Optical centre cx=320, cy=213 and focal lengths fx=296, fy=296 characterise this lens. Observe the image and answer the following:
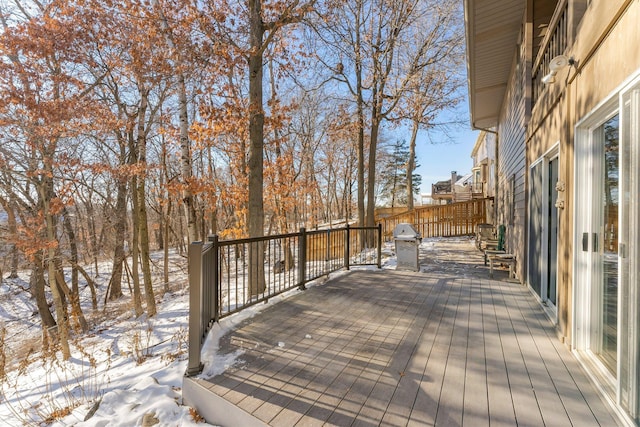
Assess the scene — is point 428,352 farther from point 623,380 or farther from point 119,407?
point 119,407

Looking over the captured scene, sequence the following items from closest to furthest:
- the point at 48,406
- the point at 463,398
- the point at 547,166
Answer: the point at 463,398
the point at 48,406
the point at 547,166

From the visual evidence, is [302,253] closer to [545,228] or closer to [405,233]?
[405,233]

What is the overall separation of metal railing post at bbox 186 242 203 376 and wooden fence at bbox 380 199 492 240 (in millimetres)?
11639

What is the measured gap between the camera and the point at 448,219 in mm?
13594

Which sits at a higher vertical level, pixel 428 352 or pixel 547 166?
pixel 547 166

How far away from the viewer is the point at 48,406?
3.18 metres

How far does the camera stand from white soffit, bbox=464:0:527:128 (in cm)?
523

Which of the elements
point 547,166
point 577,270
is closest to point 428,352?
point 577,270

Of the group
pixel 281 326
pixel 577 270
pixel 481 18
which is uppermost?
pixel 481 18

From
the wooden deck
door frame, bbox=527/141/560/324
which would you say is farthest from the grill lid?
door frame, bbox=527/141/560/324

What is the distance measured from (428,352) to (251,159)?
4480 millimetres

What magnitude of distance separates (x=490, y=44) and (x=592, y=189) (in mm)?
5257

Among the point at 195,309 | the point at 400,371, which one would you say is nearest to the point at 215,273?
the point at 195,309

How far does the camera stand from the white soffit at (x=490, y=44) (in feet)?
17.1
